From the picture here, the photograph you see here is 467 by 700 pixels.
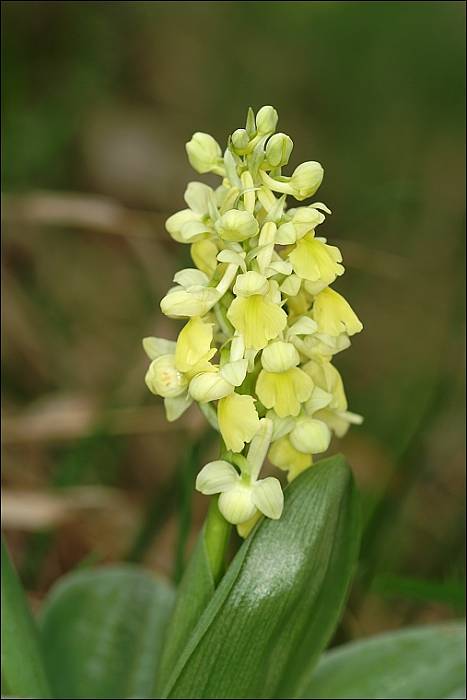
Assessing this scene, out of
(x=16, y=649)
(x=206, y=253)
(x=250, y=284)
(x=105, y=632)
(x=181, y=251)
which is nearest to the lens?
(x=250, y=284)

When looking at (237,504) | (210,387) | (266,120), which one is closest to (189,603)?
(237,504)

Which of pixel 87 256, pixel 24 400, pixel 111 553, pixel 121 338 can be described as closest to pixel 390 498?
pixel 111 553

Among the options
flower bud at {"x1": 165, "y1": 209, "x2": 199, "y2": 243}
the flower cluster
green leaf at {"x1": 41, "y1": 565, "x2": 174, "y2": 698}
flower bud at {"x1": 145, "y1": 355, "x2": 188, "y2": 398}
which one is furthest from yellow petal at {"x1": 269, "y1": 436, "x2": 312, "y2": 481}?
green leaf at {"x1": 41, "y1": 565, "x2": 174, "y2": 698}

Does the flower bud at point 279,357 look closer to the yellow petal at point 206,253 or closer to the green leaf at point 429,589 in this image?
the yellow petal at point 206,253

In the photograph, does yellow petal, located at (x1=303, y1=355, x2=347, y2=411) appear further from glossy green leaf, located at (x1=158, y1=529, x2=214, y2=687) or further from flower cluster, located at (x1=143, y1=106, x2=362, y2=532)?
glossy green leaf, located at (x1=158, y1=529, x2=214, y2=687)

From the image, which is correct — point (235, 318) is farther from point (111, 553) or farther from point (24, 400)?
point (24, 400)

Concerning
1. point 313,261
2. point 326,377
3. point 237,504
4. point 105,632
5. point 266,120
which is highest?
point 266,120

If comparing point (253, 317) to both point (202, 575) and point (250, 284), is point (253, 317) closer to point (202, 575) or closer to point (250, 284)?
point (250, 284)
